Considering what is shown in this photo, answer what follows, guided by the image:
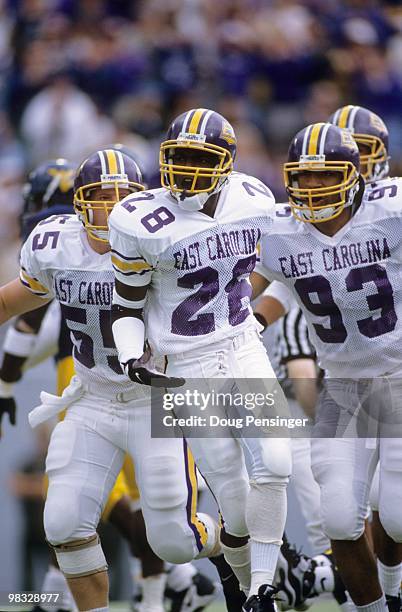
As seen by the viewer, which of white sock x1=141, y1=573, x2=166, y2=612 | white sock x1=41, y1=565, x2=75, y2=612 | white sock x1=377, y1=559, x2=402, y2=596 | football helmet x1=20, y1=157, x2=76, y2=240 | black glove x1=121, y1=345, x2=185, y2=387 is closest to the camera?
black glove x1=121, y1=345, x2=185, y2=387

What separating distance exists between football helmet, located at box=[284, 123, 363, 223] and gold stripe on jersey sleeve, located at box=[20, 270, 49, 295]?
91 centimetres

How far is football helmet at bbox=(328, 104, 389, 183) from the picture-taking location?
5.20m

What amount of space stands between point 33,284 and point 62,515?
807 millimetres

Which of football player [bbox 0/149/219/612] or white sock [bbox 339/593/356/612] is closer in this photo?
football player [bbox 0/149/219/612]

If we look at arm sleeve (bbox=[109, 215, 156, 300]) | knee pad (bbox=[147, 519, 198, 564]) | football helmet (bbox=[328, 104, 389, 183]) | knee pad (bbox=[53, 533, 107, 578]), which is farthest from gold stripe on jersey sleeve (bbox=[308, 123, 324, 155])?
knee pad (bbox=[53, 533, 107, 578])

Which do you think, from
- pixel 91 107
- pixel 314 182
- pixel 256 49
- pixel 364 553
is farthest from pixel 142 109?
pixel 364 553

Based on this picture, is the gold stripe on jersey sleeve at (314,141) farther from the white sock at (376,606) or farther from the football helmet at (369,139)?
the white sock at (376,606)

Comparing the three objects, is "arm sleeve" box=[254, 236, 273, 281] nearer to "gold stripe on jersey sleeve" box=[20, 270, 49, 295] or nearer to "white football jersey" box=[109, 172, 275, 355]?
"white football jersey" box=[109, 172, 275, 355]

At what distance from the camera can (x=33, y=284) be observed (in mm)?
4363

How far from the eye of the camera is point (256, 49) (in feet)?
29.7

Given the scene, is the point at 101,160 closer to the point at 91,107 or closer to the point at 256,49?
the point at 91,107

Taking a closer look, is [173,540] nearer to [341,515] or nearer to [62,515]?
[62,515]

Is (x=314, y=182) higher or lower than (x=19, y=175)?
lower

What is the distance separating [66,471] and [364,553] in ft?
3.33
